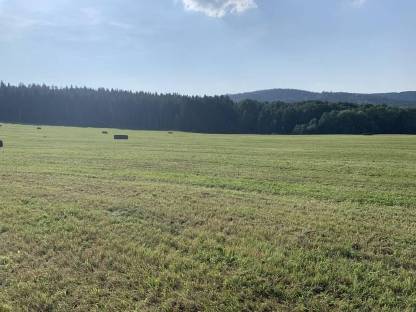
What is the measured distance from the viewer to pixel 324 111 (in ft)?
332

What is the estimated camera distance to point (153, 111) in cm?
11438

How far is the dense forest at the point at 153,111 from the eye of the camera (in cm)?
10419

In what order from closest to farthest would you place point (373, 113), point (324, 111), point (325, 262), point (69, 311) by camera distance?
point (69, 311) < point (325, 262) < point (373, 113) < point (324, 111)

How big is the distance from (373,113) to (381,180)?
281ft

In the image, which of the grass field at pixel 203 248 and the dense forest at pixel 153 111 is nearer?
the grass field at pixel 203 248

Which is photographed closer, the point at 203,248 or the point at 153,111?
the point at 203,248

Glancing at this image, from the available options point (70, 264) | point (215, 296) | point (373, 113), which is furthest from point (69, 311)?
point (373, 113)

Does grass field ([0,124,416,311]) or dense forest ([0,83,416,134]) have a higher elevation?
dense forest ([0,83,416,134])

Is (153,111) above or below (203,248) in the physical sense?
above

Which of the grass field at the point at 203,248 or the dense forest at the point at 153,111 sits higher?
the dense forest at the point at 153,111

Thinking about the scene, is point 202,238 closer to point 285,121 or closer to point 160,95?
point 285,121

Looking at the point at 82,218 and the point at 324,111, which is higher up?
the point at 324,111

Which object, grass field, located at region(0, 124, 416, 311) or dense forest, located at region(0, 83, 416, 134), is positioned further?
dense forest, located at region(0, 83, 416, 134)

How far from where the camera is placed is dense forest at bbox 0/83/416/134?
4102 inches
